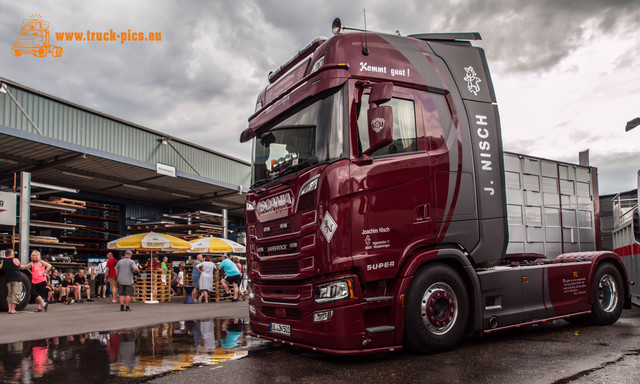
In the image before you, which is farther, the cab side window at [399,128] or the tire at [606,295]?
the tire at [606,295]

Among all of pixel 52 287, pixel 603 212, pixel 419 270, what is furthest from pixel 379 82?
pixel 52 287

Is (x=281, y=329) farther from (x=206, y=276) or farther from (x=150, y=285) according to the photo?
(x=150, y=285)

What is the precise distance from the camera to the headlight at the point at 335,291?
17.4ft

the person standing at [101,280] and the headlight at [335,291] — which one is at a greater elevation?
the headlight at [335,291]

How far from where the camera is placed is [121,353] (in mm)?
6945

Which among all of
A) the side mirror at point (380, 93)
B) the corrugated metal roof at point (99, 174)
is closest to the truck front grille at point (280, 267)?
the side mirror at point (380, 93)

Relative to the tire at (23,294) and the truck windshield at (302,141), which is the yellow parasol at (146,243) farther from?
the truck windshield at (302,141)

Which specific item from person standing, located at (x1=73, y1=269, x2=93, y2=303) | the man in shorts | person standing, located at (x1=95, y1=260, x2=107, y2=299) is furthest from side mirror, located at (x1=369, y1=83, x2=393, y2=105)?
person standing, located at (x1=95, y1=260, x2=107, y2=299)

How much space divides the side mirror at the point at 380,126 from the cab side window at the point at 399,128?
14 cm

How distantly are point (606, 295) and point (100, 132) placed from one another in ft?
63.1

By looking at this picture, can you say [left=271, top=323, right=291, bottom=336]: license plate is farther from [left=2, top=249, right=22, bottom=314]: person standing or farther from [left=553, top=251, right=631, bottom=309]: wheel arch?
[left=2, top=249, right=22, bottom=314]: person standing

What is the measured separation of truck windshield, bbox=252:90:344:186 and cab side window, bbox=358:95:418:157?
26cm

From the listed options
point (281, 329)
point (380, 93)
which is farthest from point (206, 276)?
point (380, 93)

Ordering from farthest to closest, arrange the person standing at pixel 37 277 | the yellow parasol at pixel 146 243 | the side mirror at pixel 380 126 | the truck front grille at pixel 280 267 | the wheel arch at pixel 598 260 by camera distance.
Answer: the yellow parasol at pixel 146 243
the person standing at pixel 37 277
the wheel arch at pixel 598 260
the truck front grille at pixel 280 267
the side mirror at pixel 380 126
